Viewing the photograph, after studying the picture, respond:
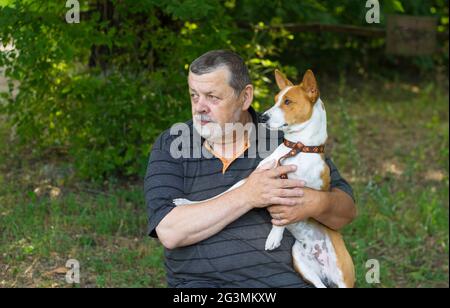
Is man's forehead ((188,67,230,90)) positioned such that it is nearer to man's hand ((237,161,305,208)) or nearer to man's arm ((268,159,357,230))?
man's hand ((237,161,305,208))

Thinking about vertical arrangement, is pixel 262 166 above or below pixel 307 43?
below

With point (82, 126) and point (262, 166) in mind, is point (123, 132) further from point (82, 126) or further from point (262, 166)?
point (262, 166)

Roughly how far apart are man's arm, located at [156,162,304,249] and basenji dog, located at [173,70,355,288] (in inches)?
1.9

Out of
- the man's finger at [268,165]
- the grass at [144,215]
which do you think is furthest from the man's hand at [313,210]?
the grass at [144,215]

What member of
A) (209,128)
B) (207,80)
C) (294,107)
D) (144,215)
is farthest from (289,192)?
(144,215)

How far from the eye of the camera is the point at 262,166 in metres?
2.92

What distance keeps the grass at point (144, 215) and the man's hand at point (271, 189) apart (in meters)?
1.21

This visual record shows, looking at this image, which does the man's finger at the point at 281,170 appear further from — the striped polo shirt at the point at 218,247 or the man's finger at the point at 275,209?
the striped polo shirt at the point at 218,247

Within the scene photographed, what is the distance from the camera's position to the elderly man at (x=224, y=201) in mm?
2875

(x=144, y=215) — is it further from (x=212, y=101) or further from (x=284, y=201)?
(x=284, y=201)

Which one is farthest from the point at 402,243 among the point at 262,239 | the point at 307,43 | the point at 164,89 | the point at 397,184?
the point at 307,43

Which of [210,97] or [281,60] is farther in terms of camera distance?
[281,60]

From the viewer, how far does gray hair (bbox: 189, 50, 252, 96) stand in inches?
118
